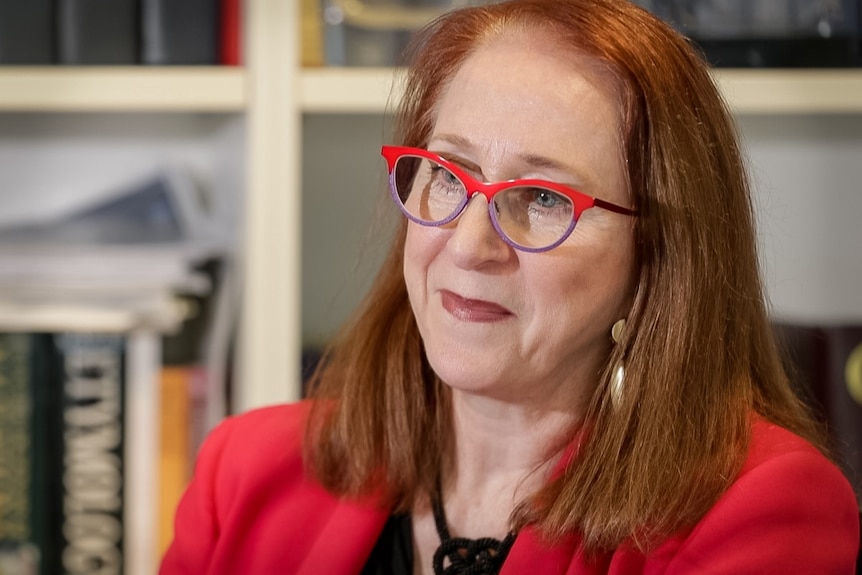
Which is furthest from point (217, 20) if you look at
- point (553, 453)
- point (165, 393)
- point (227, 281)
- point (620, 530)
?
point (620, 530)

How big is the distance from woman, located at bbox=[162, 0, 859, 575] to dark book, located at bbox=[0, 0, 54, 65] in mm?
569

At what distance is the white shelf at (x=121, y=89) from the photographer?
1450 millimetres

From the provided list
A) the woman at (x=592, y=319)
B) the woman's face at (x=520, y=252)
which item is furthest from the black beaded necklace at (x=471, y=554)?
the woman's face at (x=520, y=252)

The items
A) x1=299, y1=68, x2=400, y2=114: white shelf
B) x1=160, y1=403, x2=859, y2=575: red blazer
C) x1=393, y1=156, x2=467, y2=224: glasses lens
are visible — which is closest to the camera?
x1=160, y1=403, x2=859, y2=575: red blazer

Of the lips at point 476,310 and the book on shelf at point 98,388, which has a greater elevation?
the lips at point 476,310

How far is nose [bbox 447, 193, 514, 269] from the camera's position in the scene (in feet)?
3.37

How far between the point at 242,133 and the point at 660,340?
0.69 meters

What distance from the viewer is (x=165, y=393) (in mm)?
1509

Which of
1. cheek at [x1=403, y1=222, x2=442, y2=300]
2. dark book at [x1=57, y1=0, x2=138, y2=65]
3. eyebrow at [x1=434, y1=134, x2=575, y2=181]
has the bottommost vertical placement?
cheek at [x1=403, y1=222, x2=442, y2=300]

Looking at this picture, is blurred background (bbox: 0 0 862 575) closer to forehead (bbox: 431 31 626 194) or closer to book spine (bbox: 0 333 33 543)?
book spine (bbox: 0 333 33 543)

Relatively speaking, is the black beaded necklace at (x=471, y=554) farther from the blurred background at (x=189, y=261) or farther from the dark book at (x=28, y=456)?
the dark book at (x=28, y=456)

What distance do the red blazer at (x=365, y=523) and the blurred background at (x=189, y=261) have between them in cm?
24

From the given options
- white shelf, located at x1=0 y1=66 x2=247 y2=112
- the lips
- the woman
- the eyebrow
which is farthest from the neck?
white shelf, located at x1=0 y1=66 x2=247 y2=112

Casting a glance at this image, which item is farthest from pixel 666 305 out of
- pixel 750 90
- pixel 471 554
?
pixel 750 90
